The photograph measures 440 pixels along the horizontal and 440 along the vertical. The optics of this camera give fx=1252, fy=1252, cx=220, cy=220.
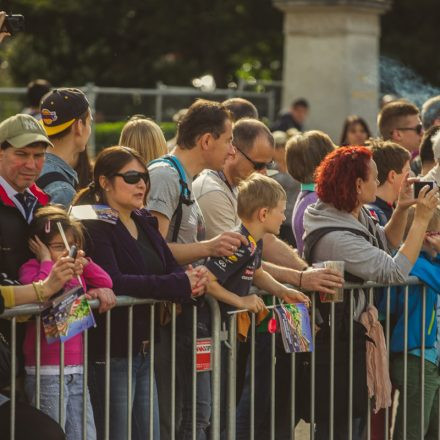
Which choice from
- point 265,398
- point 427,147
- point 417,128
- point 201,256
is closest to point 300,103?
point 417,128

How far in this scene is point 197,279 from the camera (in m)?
5.83

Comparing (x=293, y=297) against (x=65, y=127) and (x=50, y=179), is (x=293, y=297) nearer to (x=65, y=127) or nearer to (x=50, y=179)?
(x=50, y=179)

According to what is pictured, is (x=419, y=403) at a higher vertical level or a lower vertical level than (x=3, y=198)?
lower

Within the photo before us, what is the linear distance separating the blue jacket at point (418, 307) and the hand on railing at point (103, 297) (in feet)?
6.82

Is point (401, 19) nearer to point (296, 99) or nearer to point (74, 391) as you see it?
point (296, 99)

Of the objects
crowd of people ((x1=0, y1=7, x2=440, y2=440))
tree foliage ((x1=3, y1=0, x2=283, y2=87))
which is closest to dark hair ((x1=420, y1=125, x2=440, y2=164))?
crowd of people ((x1=0, y1=7, x2=440, y2=440))

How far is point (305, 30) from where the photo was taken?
17.7 m

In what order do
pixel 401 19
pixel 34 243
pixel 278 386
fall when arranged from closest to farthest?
pixel 34 243 < pixel 278 386 < pixel 401 19

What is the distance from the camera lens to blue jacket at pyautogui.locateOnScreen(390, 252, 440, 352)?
699 centimetres

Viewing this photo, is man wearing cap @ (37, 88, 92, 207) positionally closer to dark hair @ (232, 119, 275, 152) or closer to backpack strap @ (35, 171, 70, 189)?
backpack strap @ (35, 171, 70, 189)

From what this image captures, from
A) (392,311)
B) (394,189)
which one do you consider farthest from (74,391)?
(394,189)

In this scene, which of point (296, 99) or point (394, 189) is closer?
point (394, 189)

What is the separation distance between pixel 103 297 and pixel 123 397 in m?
0.59

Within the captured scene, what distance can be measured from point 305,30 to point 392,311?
11158 millimetres
